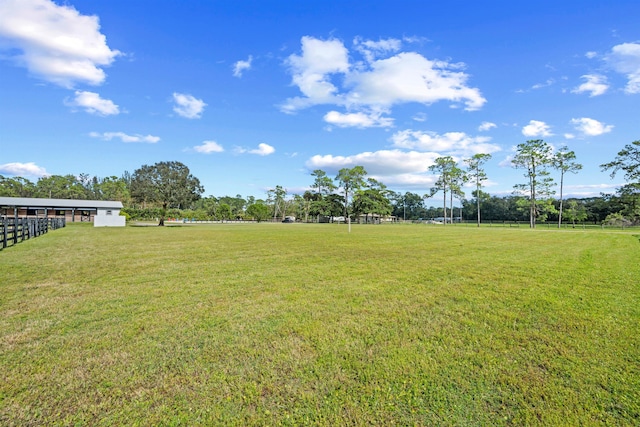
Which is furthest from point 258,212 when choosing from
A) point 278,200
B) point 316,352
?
point 316,352

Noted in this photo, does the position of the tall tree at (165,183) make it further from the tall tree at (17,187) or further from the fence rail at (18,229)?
the tall tree at (17,187)

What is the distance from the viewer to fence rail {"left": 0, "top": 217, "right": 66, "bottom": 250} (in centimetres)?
1112

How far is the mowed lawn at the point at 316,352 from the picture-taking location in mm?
2150

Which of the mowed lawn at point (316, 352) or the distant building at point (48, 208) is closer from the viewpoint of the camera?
the mowed lawn at point (316, 352)

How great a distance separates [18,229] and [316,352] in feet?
70.8

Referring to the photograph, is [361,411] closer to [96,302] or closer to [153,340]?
[153,340]

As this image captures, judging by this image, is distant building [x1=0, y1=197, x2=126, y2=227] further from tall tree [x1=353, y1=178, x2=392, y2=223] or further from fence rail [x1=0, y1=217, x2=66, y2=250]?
tall tree [x1=353, y1=178, x2=392, y2=223]

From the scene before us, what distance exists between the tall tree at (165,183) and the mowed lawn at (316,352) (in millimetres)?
35734

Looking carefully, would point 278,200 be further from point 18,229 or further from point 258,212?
point 18,229

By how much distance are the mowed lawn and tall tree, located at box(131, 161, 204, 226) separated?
35734mm

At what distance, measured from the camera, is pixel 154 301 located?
4.64m

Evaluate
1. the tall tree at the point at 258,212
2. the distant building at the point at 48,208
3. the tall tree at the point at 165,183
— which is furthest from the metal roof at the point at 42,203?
the tall tree at the point at 258,212

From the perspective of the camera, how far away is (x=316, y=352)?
2.98 meters

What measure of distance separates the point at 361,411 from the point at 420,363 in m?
0.90
